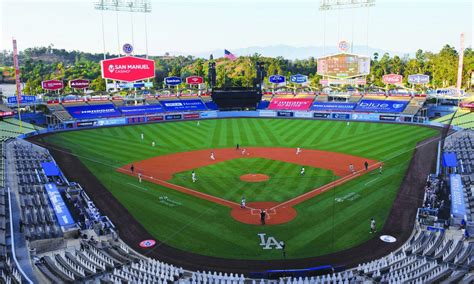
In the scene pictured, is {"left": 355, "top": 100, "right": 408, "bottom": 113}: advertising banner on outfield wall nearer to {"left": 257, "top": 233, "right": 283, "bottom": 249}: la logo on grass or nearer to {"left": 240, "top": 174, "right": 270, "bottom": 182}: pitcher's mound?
{"left": 240, "top": 174, "right": 270, "bottom": 182}: pitcher's mound

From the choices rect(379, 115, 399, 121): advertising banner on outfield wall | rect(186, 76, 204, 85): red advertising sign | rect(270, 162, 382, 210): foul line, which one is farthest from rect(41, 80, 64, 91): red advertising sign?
rect(379, 115, 399, 121): advertising banner on outfield wall

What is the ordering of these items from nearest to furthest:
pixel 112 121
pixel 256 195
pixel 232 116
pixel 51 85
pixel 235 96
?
1. pixel 256 195
2. pixel 112 121
3. pixel 51 85
4. pixel 232 116
5. pixel 235 96

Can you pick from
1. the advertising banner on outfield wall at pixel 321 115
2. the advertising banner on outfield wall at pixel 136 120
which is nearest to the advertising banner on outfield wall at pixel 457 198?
the advertising banner on outfield wall at pixel 321 115

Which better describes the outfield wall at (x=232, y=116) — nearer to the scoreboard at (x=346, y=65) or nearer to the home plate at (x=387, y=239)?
the scoreboard at (x=346, y=65)

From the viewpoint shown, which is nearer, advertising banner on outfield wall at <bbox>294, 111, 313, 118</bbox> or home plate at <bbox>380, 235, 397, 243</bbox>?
home plate at <bbox>380, 235, 397, 243</bbox>

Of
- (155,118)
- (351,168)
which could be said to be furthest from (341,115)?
(351,168)

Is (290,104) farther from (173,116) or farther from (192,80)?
(173,116)
